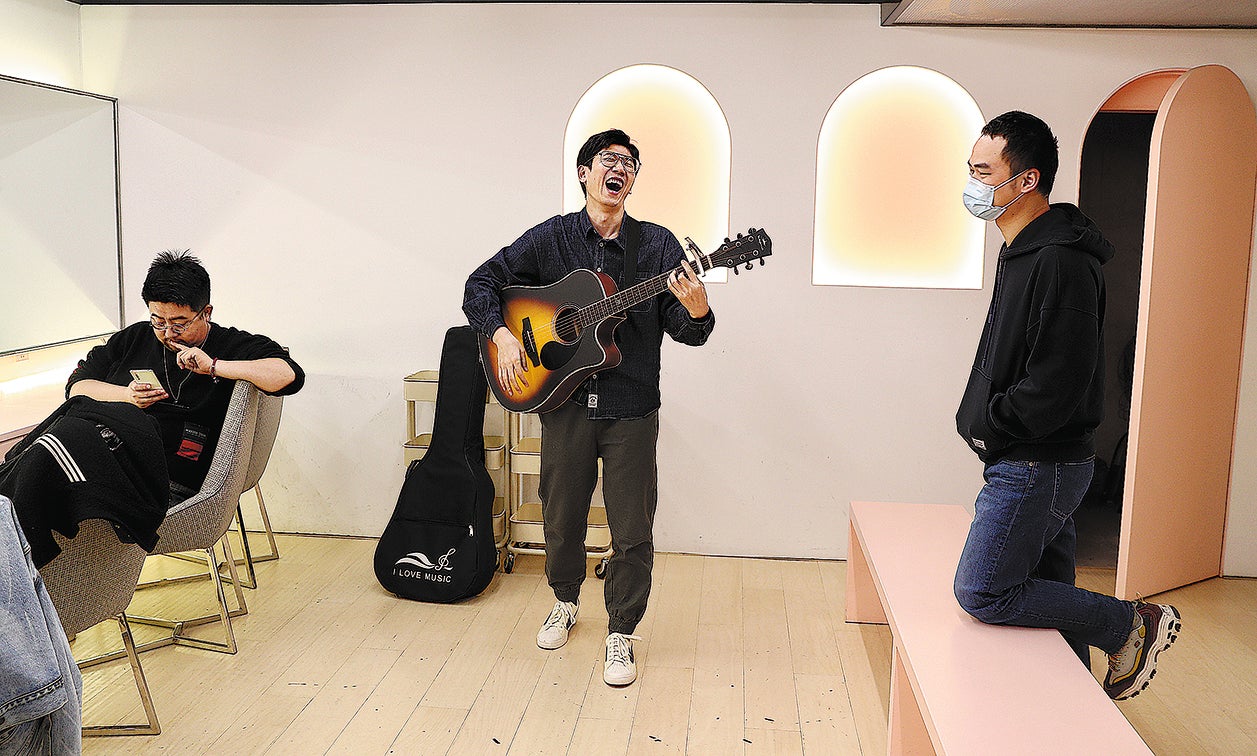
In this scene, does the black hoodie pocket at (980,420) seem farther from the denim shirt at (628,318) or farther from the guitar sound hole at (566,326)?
the guitar sound hole at (566,326)

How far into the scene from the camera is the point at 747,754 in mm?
2482

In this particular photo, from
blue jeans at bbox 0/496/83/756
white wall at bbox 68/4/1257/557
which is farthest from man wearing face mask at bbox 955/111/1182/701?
blue jeans at bbox 0/496/83/756

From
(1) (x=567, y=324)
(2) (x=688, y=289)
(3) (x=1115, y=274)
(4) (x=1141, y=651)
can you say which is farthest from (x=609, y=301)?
(3) (x=1115, y=274)

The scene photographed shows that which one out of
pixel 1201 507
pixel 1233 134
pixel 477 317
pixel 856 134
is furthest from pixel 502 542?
pixel 1233 134

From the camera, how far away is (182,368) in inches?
120

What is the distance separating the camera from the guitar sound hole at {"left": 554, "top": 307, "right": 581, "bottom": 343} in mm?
2807

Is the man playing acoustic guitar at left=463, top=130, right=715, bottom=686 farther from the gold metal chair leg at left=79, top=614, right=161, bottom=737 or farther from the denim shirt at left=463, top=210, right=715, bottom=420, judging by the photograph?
the gold metal chair leg at left=79, top=614, right=161, bottom=737

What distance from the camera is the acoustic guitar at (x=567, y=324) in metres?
2.69

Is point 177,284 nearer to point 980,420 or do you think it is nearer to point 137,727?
point 137,727

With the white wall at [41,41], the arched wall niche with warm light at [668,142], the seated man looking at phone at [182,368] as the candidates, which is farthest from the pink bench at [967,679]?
the white wall at [41,41]

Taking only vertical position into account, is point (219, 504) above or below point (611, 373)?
below

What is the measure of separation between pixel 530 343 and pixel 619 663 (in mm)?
960

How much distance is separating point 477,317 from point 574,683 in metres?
1.09

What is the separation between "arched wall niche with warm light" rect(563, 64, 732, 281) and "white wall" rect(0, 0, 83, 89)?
1994mm
